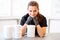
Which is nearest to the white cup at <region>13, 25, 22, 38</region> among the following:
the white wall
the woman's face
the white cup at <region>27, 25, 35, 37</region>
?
the white cup at <region>27, 25, 35, 37</region>

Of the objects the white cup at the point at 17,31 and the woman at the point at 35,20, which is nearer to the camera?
the white cup at the point at 17,31

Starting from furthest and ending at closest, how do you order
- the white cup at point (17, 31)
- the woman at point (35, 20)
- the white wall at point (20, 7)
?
the white wall at point (20, 7) → the woman at point (35, 20) → the white cup at point (17, 31)

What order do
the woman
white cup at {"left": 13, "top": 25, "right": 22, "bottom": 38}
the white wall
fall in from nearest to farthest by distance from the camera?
1. white cup at {"left": 13, "top": 25, "right": 22, "bottom": 38}
2. the woman
3. the white wall

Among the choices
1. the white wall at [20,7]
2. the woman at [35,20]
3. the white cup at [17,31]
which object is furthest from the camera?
Answer: the white wall at [20,7]

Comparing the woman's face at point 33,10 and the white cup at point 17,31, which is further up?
the woman's face at point 33,10

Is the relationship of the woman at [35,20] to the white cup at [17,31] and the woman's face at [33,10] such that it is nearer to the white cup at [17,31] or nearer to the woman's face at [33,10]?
the woman's face at [33,10]

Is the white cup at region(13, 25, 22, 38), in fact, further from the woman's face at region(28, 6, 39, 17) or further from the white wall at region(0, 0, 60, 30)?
the white wall at region(0, 0, 60, 30)

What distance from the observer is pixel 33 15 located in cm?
150

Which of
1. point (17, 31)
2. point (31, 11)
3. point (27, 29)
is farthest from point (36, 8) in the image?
point (17, 31)

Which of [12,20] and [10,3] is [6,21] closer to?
[12,20]

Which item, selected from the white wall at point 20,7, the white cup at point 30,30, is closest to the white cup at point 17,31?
the white cup at point 30,30

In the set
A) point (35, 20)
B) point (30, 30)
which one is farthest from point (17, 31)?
point (35, 20)

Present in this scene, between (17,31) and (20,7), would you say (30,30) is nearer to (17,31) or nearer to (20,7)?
(17,31)

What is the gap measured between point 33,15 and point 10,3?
130cm
